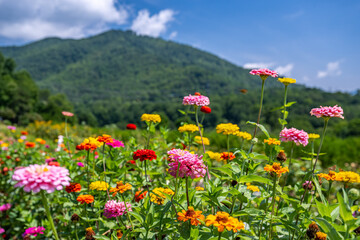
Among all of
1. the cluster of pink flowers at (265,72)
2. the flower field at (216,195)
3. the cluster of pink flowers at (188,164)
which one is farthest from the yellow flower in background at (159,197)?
the cluster of pink flowers at (265,72)

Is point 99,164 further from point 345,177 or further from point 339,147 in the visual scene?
point 339,147

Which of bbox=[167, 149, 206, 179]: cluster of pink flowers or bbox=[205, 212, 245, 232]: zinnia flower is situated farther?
bbox=[167, 149, 206, 179]: cluster of pink flowers

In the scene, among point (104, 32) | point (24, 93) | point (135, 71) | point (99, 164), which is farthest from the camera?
point (104, 32)

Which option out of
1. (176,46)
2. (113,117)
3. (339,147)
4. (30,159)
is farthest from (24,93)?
(176,46)

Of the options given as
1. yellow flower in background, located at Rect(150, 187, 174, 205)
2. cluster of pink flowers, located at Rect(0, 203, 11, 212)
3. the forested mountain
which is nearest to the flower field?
yellow flower in background, located at Rect(150, 187, 174, 205)

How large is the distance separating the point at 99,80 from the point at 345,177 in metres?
121

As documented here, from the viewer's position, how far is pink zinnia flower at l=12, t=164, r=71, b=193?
85 cm

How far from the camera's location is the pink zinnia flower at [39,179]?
2.80ft

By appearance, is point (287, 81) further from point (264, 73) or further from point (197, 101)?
point (197, 101)

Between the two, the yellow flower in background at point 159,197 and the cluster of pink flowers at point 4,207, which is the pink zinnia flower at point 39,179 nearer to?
the yellow flower in background at point 159,197

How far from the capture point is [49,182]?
90cm

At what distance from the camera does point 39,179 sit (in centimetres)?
86

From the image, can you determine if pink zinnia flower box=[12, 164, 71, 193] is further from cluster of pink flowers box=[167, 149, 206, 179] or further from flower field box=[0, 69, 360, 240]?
cluster of pink flowers box=[167, 149, 206, 179]

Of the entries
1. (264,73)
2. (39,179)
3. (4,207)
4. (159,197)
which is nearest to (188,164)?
(159,197)
